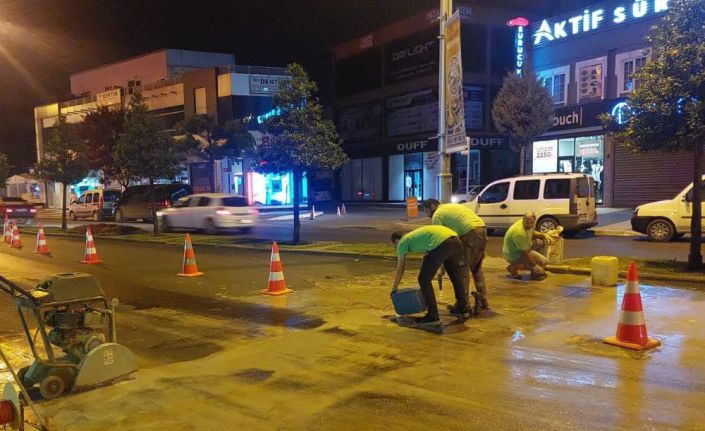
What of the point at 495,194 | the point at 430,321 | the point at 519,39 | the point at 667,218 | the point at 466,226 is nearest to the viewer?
the point at 430,321

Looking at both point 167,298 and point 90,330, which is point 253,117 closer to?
point 167,298

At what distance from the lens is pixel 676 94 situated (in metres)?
9.65

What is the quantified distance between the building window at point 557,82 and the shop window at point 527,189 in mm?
13255

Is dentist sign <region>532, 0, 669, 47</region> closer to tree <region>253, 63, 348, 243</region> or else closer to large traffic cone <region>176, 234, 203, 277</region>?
tree <region>253, 63, 348, 243</region>

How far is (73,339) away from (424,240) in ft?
12.5

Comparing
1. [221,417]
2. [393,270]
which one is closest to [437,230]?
[221,417]

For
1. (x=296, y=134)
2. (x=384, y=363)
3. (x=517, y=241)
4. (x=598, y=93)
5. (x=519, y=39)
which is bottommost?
(x=384, y=363)

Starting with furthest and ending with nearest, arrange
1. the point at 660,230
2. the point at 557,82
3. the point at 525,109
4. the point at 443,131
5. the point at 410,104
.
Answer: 1. the point at 410,104
2. the point at 557,82
3. the point at 525,109
4. the point at 660,230
5. the point at 443,131

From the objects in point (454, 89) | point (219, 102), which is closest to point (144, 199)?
point (219, 102)

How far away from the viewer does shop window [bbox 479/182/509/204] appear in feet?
56.4

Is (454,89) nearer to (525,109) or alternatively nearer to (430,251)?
(430,251)

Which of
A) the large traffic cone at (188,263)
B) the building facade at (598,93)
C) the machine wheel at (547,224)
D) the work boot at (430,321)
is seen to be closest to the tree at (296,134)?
the large traffic cone at (188,263)

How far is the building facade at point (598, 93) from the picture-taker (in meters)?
24.3

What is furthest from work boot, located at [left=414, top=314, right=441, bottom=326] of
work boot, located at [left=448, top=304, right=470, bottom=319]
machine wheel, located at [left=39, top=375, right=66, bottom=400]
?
machine wheel, located at [left=39, top=375, right=66, bottom=400]
